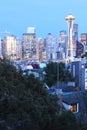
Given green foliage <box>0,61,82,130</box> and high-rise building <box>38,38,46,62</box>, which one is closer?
green foliage <box>0,61,82,130</box>

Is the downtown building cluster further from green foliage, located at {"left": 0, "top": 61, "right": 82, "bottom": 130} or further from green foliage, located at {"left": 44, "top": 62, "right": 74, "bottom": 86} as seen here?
green foliage, located at {"left": 0, "top": 61, "right": 82, "bottom": 130}

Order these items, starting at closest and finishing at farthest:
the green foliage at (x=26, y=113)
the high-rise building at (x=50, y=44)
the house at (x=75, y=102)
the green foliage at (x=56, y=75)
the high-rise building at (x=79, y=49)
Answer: the green foliage at (x=26, y=113), the house at (x=75, y=102), the green foliage at (x=56, y=75), the high-rise building at (x=50, y=44), the high-rise building at (x=79, y=49)

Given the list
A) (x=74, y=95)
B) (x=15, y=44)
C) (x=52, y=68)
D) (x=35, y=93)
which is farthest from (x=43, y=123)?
(x=15, y=44)

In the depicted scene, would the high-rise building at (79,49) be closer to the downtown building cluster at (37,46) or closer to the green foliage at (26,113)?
the downtown building cluster at (37,46)

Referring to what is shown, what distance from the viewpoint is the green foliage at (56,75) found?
50.5 metres

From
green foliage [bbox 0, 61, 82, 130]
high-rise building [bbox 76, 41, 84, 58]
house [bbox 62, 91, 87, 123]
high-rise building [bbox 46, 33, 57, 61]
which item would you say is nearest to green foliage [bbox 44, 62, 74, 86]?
house [bbox 62, 91, 87, 123]

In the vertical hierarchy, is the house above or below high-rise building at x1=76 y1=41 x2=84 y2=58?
above

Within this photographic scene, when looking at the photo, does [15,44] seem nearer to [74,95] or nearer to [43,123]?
[74,95]

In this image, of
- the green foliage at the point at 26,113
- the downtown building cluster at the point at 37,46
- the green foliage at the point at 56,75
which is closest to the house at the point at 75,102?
the green foliage at the point at 26,113

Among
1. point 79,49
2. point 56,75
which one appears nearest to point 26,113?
point 56,75

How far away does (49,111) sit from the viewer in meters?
16.1

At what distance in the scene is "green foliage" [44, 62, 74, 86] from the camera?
166 feet

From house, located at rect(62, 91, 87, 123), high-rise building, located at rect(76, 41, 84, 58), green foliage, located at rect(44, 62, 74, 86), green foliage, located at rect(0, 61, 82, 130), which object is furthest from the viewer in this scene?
high-rise building, located at rect(76, 41, 84, 58)

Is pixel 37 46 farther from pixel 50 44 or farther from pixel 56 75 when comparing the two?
pixel 56 75
